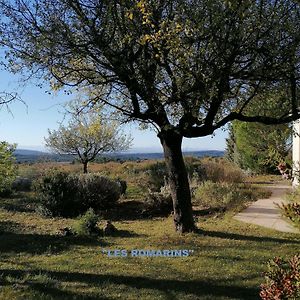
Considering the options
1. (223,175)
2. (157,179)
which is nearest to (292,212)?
(157,179)

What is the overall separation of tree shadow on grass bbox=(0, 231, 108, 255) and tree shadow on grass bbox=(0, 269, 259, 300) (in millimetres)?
1606

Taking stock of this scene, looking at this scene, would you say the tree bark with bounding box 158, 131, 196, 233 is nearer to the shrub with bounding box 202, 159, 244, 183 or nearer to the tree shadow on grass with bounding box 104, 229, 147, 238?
the tree shadow on grass with bounding box 104, 229, 147, 238

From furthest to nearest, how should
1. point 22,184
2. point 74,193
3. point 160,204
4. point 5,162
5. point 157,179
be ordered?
1. point 22,184
2. point 157,179
3. point 74,193
4. point 160,204
5. point 5,162

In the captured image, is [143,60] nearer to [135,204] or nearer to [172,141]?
[172,141]

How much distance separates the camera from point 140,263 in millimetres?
6234

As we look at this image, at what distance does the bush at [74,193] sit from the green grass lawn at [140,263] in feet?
6.60

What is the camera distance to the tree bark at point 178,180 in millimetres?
8148

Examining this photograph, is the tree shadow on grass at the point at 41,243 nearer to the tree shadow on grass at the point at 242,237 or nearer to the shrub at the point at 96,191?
the tree shadow on grass at the point at 242,237

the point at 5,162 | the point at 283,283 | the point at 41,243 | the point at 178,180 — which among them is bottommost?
the point at 41,243

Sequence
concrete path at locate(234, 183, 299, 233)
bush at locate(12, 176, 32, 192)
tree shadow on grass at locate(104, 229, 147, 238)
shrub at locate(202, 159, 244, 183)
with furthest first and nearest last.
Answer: bush at locate(12, 176, 32, 192), shrub at locate(202, 159, 244, 183), concrete path at locate(234, 183, 299, 233), tree shadow on grass at locate(104, 229, 147, 238)

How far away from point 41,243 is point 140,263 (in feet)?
8.69

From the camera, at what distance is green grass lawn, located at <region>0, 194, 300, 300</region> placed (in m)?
4.90

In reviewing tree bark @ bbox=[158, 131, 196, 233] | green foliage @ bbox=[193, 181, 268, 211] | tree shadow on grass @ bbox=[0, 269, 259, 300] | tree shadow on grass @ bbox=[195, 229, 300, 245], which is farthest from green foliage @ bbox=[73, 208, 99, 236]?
green foliage @ bbox=[193, 181, 268, 211]

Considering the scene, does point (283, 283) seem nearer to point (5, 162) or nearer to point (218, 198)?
point (5, 162)
